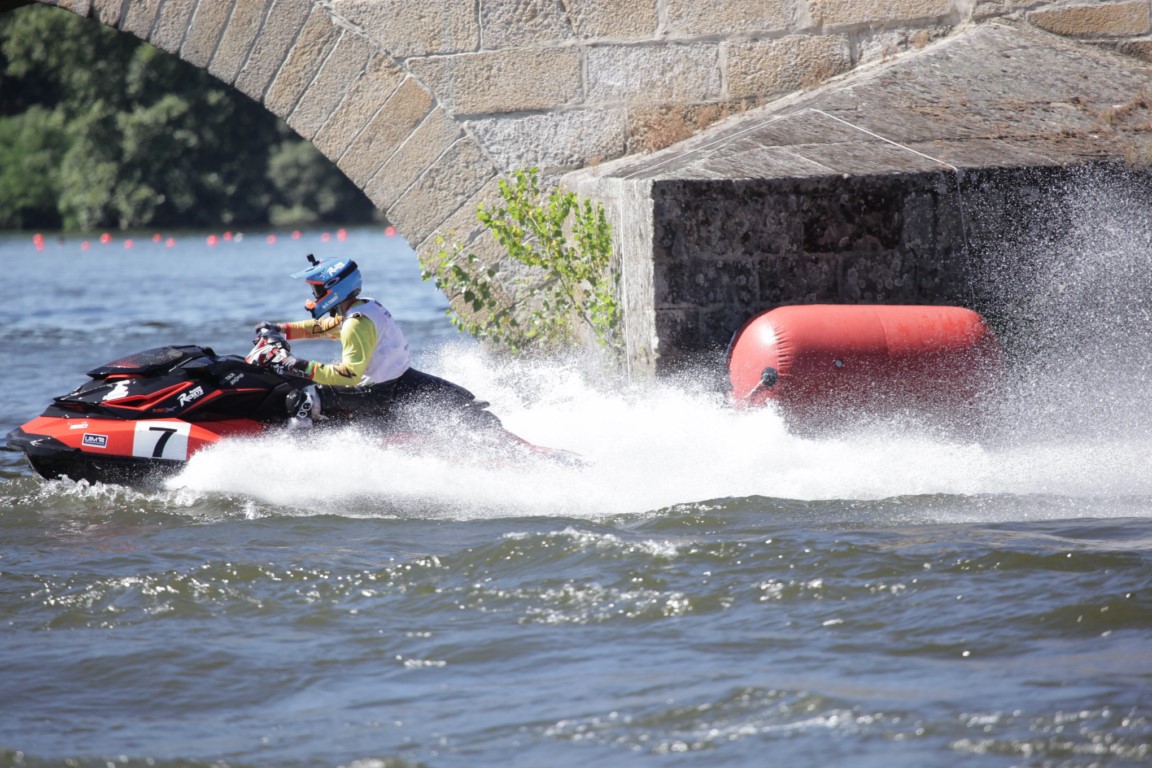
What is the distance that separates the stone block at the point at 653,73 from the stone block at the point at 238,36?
2.17 meters

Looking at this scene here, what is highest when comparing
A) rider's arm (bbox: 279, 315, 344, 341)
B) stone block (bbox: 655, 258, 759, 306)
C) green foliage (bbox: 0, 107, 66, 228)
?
green foliage (bbox: 0, 107, 66, 228)

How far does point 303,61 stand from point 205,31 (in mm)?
691

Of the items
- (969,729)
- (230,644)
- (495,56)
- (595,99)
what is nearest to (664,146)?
(595,99)

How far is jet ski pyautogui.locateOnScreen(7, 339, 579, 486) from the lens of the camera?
7000 mm

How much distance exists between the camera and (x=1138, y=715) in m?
3.87

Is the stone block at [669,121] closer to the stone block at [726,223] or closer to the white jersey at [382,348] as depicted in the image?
the stone block at [726,223]

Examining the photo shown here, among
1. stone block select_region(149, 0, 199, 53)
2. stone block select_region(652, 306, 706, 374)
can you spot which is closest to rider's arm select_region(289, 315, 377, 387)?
stone block select_region(652, 306, 706, 374)

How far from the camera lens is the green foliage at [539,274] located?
863cm

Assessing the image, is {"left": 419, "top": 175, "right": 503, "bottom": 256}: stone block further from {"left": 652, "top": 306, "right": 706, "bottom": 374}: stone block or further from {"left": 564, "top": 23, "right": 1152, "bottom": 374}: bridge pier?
{"left": 652, "top": 306, "right": 706, "bottom": 374}: stone block

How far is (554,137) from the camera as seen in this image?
941cm

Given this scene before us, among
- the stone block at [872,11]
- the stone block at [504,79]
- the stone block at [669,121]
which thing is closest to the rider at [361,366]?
the stone block at [504,79]

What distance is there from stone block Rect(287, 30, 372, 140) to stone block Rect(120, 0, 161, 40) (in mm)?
1116

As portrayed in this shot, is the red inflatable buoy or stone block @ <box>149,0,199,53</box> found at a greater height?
stone block @ <box>149,0,199,53</box>

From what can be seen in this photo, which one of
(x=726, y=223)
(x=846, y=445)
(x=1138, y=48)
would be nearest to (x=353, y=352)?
(x=726, y=223)
